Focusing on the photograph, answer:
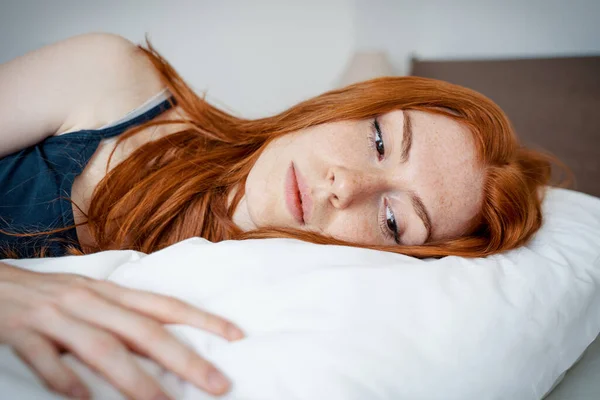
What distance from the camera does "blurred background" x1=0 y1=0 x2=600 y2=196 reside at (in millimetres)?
1591

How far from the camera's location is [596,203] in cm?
103

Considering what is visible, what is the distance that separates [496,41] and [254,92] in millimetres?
1278

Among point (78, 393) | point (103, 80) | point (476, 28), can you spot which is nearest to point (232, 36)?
Answer: point (476, 28)

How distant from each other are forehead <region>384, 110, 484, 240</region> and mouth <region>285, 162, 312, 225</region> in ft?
0.73

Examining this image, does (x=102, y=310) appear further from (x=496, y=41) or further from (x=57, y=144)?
(x=496, y=41)

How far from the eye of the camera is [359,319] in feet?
1.79

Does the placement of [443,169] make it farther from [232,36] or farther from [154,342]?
[232,36]

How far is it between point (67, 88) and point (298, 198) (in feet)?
2.00

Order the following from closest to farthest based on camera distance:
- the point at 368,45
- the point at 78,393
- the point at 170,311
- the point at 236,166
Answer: the point at 78,393 < the point at 170,311 < the point at 236,166 < the point at 368,45

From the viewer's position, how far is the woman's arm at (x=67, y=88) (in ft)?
3.07

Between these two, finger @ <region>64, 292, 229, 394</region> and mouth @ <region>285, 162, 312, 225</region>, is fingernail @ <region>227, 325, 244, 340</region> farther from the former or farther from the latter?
mouth @ <region>285, 162, 312, 225</region>

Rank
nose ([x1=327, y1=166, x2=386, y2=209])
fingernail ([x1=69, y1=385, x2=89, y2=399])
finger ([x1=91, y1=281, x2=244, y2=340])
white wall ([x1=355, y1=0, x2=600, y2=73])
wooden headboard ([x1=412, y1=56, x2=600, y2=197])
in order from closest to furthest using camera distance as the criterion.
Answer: fingernail ([x1=69, y1=385, x2=89, y2=399]), finger ([x1=91, y1=281, x2=244, y2=340]), nose ([x1=327, y1=166, x2=386, y2=209]), wooden headboard ([x1=412, y1=56, x2=600, y2=197]), white wall ([x1=355, y1=0, x2=600, y2=73])

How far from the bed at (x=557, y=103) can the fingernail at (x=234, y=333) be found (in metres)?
1.43

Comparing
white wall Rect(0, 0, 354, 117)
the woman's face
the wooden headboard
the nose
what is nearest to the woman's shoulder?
the woman's face
